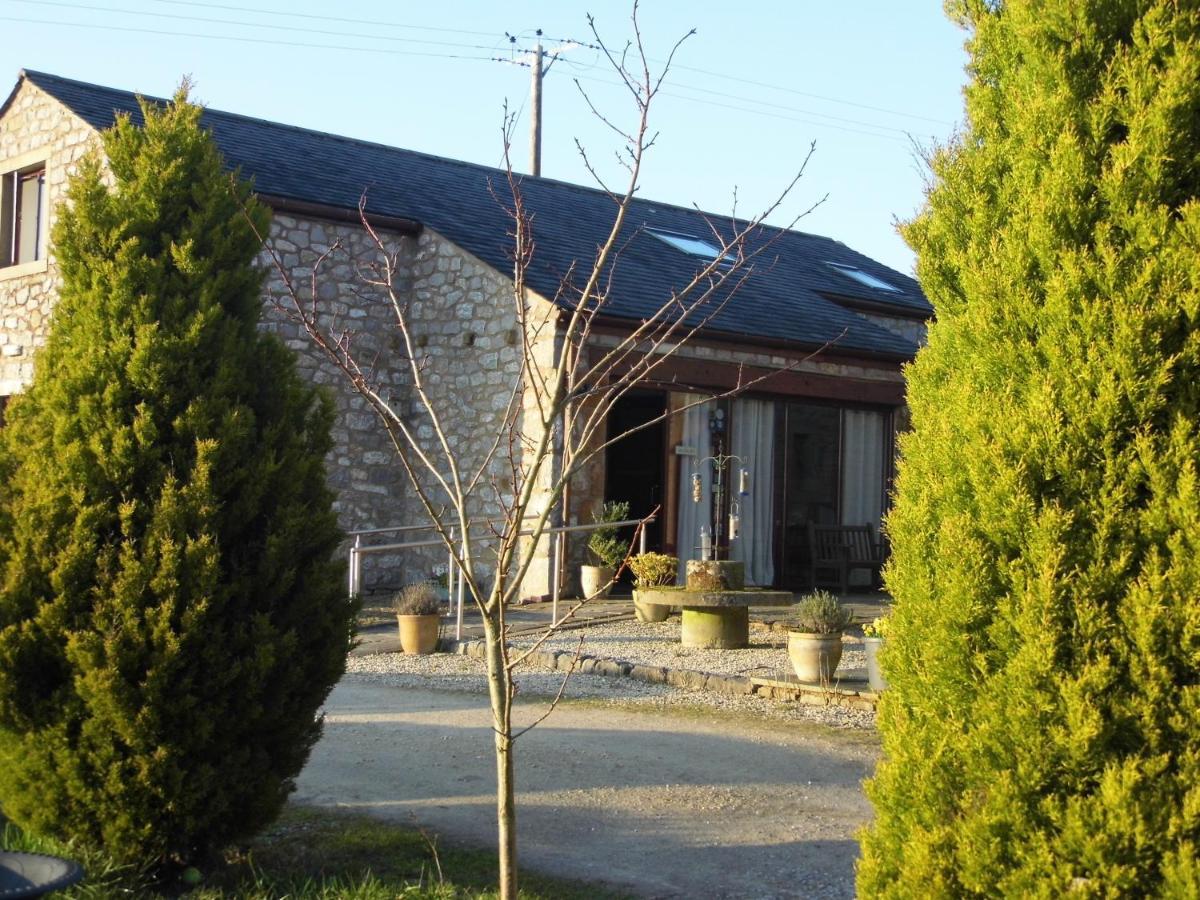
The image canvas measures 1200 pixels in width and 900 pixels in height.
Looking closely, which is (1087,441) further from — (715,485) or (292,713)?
(715,485)

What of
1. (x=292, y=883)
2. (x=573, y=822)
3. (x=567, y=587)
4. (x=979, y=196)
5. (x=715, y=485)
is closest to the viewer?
(x=979, y=196)

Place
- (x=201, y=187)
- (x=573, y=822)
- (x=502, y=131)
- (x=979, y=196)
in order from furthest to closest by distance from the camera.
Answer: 1. (x=573, y=822)
2. (x=201, y=187)
3. (x=502, y=131)
4. (x=979, y=196)

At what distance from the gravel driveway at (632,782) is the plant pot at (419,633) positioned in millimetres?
1583

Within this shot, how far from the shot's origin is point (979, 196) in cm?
330

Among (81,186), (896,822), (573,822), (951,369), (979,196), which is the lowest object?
(573,822)

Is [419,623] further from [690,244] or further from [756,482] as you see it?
[690,244]

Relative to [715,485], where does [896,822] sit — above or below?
below

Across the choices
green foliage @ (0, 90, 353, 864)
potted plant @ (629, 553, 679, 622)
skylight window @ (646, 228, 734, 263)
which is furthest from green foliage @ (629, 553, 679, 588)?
green foliage @ (0, 90, 353, 864)

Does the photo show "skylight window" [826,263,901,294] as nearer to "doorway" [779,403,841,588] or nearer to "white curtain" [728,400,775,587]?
"doorway" [779,403,841,588]

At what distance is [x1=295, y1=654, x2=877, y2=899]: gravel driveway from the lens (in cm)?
515

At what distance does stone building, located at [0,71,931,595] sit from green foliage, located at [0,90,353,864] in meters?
8.65

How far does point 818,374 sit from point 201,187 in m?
12.2

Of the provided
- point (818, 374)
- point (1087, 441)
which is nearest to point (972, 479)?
point (1087, 441)

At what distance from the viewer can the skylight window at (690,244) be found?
59.9 feet
